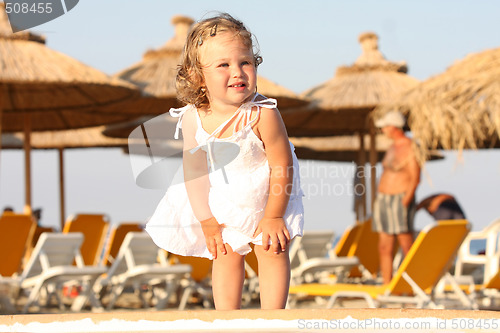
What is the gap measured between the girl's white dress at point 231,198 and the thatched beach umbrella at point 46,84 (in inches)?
272

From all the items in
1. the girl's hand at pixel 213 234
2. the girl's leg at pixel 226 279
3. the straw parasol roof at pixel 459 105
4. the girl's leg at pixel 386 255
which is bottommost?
the girl's leg at pixel 386 255

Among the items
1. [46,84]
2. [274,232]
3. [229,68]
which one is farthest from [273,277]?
[46,84]

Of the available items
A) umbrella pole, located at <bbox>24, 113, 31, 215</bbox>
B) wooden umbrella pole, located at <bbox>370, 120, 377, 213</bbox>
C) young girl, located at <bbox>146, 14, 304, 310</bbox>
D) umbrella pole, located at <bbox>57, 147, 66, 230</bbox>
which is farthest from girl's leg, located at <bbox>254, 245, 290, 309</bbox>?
umbrella pole, located at <bbox>57, 147, 66, 230</bbox>

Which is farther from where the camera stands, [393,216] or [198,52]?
[393,216]

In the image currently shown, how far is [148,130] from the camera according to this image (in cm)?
196

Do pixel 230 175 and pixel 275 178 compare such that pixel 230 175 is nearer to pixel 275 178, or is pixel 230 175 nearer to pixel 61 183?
pixel 275 178

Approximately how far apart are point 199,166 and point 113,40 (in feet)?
4.12

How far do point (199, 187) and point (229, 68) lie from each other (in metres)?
0.32

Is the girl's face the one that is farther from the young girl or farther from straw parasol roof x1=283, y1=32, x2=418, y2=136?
straw parasol roof x1=283, y1=32, x2=418, y2=136

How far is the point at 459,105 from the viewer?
283 inches

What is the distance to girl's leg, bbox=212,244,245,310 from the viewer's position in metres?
2.07

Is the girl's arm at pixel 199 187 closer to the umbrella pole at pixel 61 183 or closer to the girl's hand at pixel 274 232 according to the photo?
the girl's hand at pixel 274 232

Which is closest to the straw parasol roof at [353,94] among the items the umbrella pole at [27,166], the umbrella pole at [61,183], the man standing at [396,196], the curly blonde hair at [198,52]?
the umbrella pole at [27,166]

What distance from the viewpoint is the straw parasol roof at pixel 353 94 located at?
453 inches
